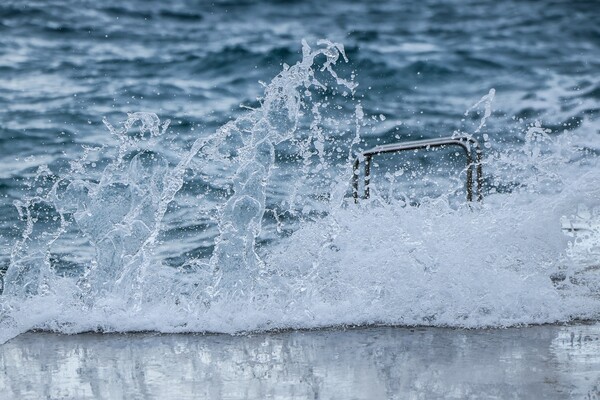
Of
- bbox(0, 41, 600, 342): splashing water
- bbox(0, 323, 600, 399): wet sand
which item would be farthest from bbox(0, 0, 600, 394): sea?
bbox(0, 323, 600, 399): wet sand

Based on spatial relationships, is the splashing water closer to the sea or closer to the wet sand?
the sea

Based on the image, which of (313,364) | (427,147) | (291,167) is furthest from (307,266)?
(291,167)

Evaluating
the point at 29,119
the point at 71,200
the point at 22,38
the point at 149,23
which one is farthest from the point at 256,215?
the point at 149,23

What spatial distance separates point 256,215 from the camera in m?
5.93

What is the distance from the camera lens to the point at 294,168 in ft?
40.0

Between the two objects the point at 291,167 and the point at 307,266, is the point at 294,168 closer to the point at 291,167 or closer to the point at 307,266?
the point at 291,167

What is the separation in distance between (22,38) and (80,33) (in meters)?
1.38

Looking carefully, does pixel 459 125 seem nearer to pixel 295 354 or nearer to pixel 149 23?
pixel 149 23

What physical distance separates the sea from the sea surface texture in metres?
0.02

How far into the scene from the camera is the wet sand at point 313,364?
13.4 ft

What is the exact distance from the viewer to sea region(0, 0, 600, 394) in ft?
18.2

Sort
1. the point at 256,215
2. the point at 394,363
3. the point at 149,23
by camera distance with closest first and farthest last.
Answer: the point at 394,363, the point at 256,215, the point at 149,23

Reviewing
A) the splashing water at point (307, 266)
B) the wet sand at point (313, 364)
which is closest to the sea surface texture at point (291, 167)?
the splashing water at point (307, 266)

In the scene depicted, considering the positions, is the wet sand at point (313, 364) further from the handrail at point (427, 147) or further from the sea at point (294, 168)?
the handrail at point (427, 147)
